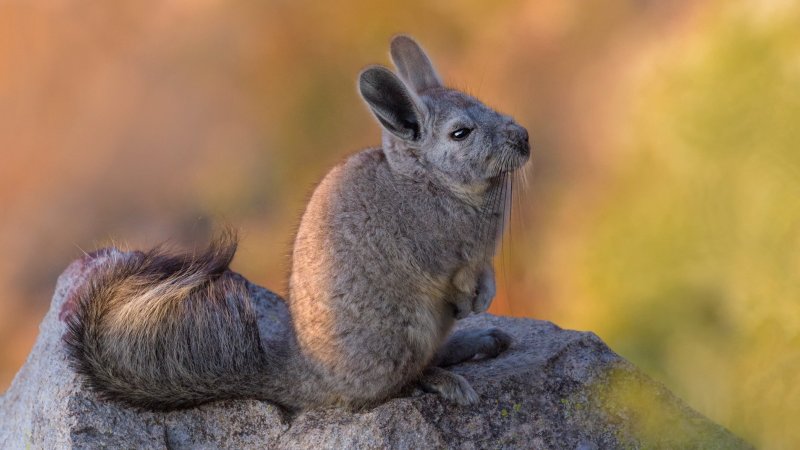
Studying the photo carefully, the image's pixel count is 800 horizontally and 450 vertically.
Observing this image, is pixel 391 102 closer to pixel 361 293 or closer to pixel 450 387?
pixel 361 293

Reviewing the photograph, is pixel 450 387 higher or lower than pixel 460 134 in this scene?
lower

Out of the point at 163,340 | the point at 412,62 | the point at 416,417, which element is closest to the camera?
the point at 416,417

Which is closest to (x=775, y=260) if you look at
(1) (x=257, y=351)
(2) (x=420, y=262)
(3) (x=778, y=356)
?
(3) (x=778, y=356)

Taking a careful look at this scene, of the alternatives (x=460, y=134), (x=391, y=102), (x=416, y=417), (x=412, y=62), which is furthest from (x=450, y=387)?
(x=412, y=62)

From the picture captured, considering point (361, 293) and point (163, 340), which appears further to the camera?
point (163, 340)

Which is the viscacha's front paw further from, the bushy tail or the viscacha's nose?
the viscacha's nose

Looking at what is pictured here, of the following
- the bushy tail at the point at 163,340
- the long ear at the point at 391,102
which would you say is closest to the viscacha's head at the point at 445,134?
the long ear at the point at 391,102

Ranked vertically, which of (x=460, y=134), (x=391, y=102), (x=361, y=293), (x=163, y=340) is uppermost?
(x=391, y=102)

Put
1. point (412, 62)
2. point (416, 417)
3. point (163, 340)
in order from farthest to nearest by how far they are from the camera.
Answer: point (412, 62) → point (163, 340) → point (416, 417)

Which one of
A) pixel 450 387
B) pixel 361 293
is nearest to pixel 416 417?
pixel 450 387
